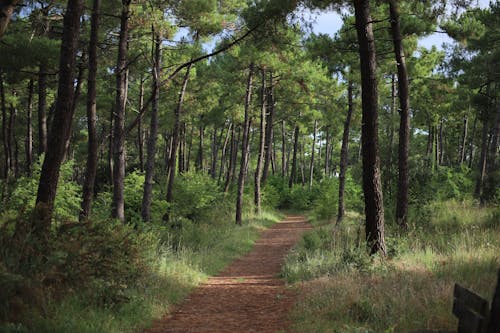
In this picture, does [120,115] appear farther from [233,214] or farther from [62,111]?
[233,214]

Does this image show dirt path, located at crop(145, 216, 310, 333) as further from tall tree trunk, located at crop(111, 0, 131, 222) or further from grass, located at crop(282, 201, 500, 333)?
tall tree trunk, located at crop(111, 0, 131, 222)

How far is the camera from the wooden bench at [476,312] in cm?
300

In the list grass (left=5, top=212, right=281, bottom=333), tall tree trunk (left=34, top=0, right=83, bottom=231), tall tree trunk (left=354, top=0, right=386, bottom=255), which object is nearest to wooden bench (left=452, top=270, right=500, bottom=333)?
grass (left=5, top=212, right=281, bottom=333)

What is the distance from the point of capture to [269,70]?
22234 mm

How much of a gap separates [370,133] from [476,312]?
567 centimetres

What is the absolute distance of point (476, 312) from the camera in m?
3.24

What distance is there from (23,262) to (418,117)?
24.5 meters

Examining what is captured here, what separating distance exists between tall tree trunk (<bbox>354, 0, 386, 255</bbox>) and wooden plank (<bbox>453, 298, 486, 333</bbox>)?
5.04m

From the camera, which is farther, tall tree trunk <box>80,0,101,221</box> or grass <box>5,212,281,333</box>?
tall tree trunk <box>80,0,101,221</box>

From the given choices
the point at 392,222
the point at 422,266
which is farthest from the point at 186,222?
the point at 422,266

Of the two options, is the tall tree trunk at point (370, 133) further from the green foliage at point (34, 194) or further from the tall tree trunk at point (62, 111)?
the green foliage at point (34, 194)

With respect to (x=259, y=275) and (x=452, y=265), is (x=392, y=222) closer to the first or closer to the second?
(x=259, y=275)

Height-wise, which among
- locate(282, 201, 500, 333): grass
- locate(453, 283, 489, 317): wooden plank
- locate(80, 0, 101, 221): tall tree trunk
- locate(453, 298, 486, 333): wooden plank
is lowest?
locate(282, 201, 500, 333): grass

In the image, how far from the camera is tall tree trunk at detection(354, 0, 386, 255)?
28.1ft
